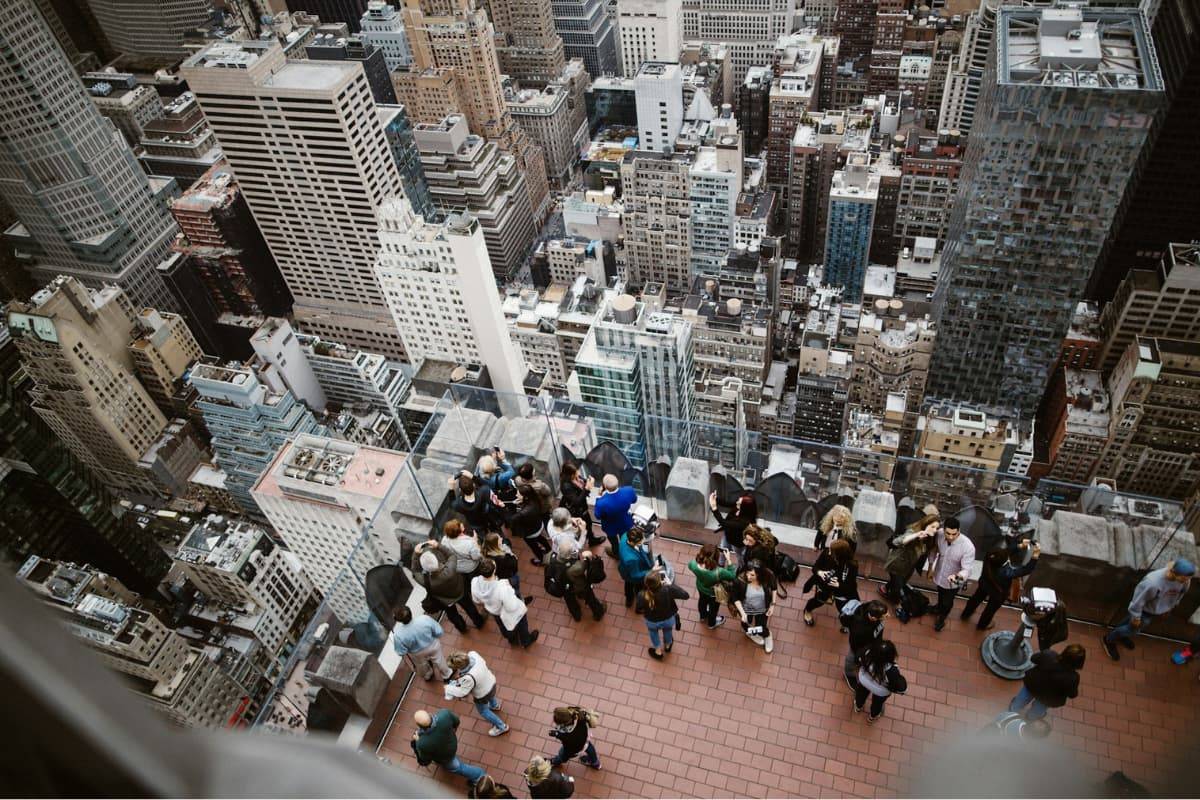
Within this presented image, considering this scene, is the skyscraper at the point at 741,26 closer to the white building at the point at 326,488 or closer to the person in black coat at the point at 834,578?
the white building at the point at 326,488

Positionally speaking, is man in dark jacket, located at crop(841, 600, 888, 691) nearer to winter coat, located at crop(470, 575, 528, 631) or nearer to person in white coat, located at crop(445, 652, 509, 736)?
winter coat, located at crop(470, 575, 528, 631)

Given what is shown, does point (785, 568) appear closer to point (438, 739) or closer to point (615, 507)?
point (615, 507)

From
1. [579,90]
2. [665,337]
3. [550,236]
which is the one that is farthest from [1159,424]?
[579,90]

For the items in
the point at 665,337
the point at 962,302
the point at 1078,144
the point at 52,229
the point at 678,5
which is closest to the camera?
the point at 1078,144

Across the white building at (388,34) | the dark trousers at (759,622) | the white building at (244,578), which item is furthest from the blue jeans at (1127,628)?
the white building at (388,34)

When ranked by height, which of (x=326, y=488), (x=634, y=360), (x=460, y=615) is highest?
(x=460, y=615)

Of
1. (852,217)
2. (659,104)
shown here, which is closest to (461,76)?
(659,104)

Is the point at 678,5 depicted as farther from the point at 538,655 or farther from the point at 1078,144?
the point at 538,655
